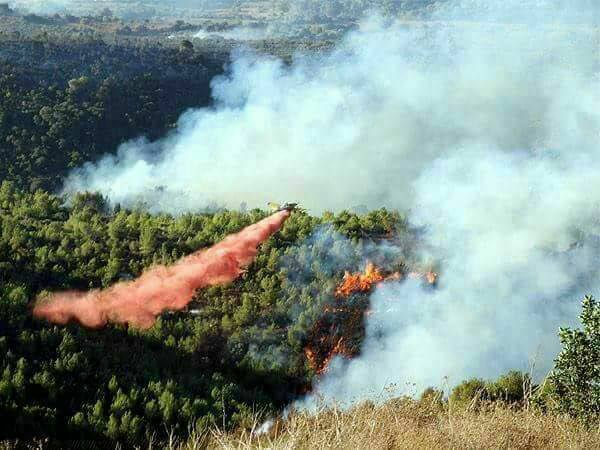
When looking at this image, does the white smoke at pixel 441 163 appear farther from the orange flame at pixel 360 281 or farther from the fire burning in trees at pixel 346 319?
the orange flame at pixel 360 281

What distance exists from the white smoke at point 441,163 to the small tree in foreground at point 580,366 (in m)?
0.71

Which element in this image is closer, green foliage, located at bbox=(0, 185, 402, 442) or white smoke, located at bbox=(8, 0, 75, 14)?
green foliage, located at bbox=(0, 185, 402, 442)

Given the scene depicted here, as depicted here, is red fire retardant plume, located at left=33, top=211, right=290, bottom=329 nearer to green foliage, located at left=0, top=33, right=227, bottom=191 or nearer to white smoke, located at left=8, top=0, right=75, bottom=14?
green foliage, located at left=0, top=33, right=227, bottom=191

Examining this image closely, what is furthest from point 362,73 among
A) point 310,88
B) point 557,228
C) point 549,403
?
point 549,403

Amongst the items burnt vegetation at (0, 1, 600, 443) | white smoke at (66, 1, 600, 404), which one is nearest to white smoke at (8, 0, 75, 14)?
white smoke at (66, 1, 600, 404)

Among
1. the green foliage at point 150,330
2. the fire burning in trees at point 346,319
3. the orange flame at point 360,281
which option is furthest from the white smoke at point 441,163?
the green foliage at point 150,330

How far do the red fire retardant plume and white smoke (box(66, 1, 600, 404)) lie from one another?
4.86 m

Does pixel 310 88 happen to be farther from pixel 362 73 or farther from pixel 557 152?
pixel 557 152

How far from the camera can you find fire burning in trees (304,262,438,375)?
1834cm

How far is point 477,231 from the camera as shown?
74.6 feet

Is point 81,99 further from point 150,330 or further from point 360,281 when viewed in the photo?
point 150,330

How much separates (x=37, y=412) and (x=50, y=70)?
37.2m

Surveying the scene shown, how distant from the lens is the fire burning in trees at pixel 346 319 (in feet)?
60.2

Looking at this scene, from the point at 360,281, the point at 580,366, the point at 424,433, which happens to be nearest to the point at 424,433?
the point at 424,433
